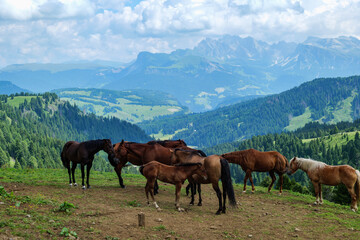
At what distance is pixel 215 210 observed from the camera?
21.0 meters

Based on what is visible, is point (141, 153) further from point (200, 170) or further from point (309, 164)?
point (309, 164)

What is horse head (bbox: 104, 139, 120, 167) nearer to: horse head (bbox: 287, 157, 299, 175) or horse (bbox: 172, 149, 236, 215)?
horse (bbox: 172, 149, 236, 215)

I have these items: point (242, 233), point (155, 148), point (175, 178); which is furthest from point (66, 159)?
point (242, 233)

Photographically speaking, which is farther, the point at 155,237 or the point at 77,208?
the point at 77,208

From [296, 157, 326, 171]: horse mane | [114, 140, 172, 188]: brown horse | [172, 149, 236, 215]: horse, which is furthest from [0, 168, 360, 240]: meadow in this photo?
[296, 157, 326, 171]: horse mane

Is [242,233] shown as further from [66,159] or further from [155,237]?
[66,159]

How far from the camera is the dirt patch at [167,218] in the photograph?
48.8ft

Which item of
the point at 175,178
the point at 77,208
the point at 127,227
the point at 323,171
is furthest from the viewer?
the point at 323,171

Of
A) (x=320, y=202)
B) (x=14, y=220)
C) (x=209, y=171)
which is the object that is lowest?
(x=320, y=202)

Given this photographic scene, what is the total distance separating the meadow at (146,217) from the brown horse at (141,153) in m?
2.54

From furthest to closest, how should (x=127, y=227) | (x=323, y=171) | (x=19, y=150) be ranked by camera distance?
(x=19, y=150), (x=323, y=171), (x=127, y=227)

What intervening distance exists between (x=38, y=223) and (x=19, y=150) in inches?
5954

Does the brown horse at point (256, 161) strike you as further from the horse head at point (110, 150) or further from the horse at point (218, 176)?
the horse head at point (110, 150)

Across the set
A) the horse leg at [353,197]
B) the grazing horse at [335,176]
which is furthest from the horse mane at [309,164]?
the horse leg at [353,197]
